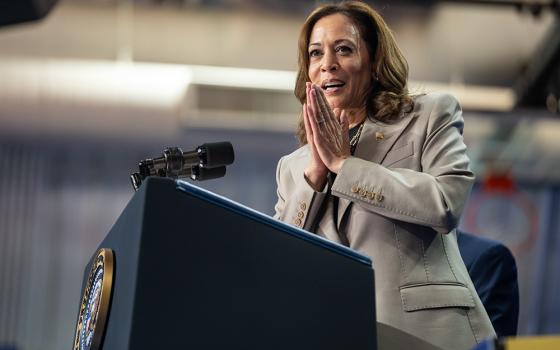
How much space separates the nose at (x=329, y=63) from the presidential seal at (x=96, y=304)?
0.61m

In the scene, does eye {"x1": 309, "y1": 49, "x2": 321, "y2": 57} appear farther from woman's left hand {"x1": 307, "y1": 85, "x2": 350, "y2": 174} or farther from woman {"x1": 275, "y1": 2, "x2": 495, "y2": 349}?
woman's left hand {"x1": 307, "y1": 85, "x2": 350, "y2": 174}

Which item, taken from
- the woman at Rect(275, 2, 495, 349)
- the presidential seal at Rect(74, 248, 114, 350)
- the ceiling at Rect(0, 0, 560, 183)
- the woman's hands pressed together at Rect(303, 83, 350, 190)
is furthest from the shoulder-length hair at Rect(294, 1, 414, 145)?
the ceiling at Rect(0, 0, 560, 183)

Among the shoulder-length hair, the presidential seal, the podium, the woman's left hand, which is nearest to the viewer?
the podium

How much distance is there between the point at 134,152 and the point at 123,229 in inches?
268

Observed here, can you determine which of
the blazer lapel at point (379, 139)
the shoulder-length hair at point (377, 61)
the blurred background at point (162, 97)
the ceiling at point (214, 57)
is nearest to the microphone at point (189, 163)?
the blazer lapel at point (379, 139)

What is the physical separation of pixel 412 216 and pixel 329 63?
42 cm

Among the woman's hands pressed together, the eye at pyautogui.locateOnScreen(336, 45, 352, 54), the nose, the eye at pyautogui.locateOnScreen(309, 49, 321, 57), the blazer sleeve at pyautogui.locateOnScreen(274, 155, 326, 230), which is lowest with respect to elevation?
the blazer sleeve at pyautogui.locateOnScreen(274, 155, 326, 230)

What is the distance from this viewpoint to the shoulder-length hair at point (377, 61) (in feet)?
6.10

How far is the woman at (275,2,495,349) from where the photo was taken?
1.60 metres

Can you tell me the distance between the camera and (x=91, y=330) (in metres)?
1.42

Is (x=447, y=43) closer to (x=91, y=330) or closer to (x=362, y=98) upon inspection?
(x=362, y=98)

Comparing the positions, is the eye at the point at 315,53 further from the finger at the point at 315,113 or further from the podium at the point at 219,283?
the podium at the point at 219,283

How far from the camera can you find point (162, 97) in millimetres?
7066

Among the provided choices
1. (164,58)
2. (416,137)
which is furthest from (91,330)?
(164,58)
